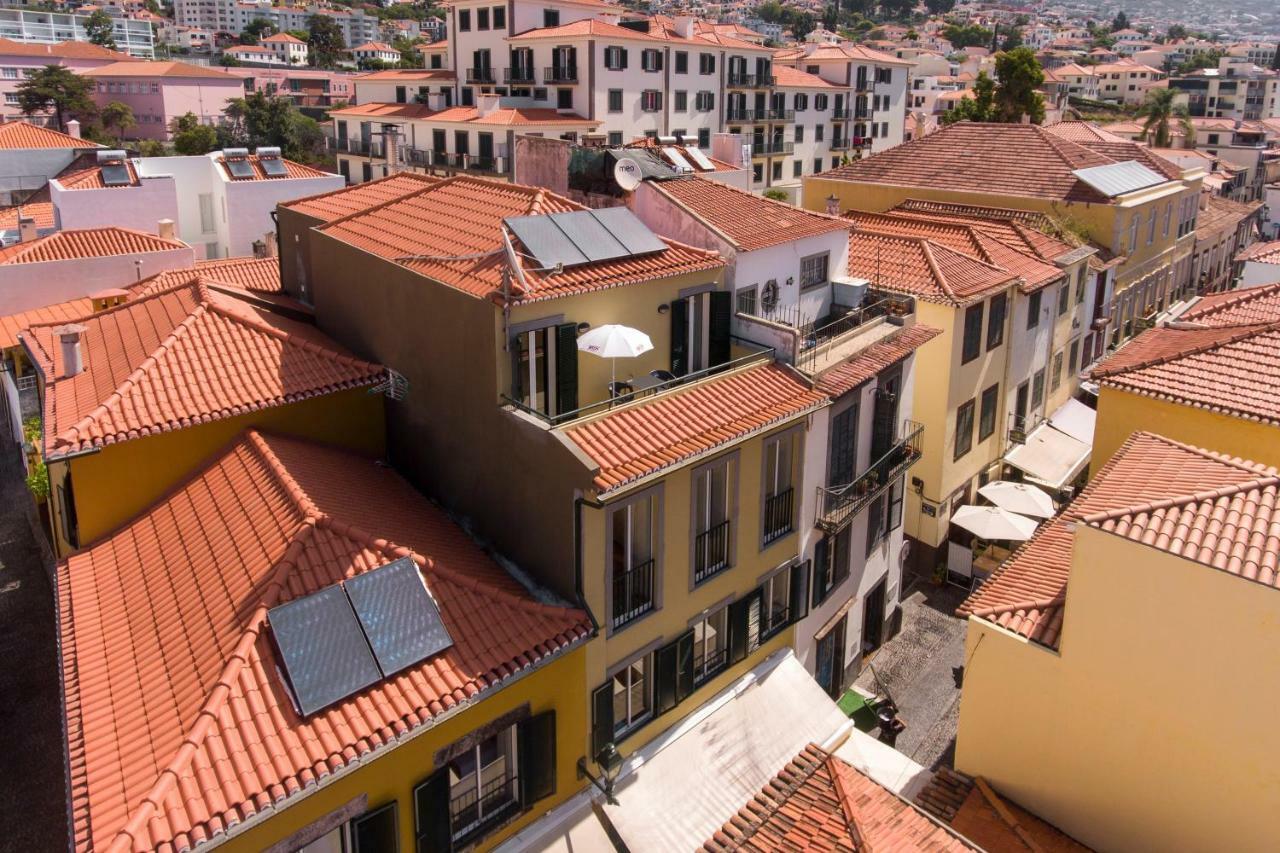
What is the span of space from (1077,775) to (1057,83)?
151 meters

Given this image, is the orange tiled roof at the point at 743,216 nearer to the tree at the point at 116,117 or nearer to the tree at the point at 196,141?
the tree at the point at 196,141

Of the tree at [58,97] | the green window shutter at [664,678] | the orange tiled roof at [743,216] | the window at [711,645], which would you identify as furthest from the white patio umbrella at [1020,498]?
the tree at [58,97]

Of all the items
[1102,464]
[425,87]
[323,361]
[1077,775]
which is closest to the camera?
[1077,775]

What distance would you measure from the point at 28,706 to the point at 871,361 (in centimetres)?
2003

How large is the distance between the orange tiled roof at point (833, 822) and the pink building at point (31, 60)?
5290 inches

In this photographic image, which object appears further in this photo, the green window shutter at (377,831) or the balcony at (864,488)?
the balcony at (864,488)

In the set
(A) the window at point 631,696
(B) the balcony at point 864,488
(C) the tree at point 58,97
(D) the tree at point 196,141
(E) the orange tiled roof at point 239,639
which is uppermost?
(C) the tree at point 58,97

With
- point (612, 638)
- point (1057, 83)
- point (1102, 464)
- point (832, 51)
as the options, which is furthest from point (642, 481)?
point (1057, 83)

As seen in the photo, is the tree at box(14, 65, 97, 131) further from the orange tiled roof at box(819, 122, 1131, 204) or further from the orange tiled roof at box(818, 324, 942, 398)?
the orange tiled roof at box(818, 324, 942, 398)

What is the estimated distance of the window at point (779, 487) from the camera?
Result: 1895 cm

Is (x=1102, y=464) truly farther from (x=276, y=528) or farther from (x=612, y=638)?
(x=276, y=528)

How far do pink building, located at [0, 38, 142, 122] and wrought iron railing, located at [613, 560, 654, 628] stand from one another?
131069 mm

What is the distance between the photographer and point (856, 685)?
24.5 metres

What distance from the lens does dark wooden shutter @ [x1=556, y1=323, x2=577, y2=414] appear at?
17125 millimetres
